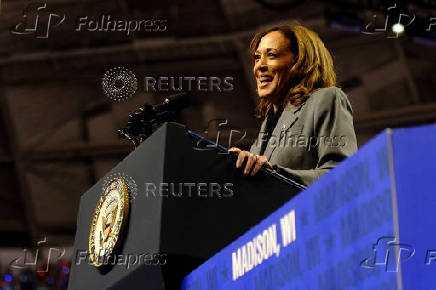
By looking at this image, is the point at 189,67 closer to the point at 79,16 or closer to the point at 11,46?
the point at 79,16

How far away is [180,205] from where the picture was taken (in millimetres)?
1821

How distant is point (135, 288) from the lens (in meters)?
1.83

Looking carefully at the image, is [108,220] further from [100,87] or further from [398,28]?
[100,87]

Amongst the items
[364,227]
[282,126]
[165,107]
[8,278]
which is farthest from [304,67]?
[8,278]

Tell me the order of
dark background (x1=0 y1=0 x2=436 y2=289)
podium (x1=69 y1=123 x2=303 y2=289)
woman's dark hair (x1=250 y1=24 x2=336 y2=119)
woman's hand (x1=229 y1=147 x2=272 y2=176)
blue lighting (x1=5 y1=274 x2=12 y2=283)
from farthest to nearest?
dark background (x1=0 y1=0 x2=436 y2=289), blue lighting (x1=5 y1=274 x2=12 y2=283), woman's dark hair (x1=250 y1=24 x2=336 y2=119), woman's hand (x1=229 y1=147 x2=272 y2=176), podium (x1=69 y1=123 x2=303 y2=289)

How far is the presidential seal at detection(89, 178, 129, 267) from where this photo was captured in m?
1.94

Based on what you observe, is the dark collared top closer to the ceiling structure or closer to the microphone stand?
the microphone stand

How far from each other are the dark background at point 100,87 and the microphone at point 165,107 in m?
6.54

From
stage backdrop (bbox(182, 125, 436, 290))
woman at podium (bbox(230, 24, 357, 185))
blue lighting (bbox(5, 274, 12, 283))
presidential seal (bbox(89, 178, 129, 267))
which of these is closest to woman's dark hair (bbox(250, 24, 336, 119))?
woman at podium (bbox(230, 24, 357, 185))

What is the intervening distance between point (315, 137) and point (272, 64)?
29 cm

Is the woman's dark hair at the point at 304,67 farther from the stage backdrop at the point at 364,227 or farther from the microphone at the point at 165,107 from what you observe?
the stage backdrop at the point at 364,227

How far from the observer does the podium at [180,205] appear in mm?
1777

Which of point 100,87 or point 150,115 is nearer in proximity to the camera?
point 150,115

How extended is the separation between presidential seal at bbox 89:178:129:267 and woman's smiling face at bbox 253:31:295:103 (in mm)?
524
